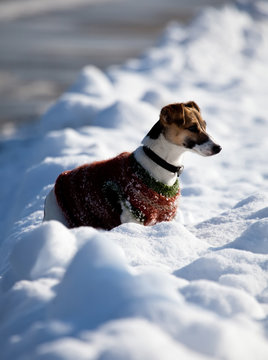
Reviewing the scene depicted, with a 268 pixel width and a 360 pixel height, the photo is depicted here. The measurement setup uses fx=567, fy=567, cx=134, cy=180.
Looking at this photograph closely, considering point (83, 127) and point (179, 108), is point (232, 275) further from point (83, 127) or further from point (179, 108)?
point (83, 127)

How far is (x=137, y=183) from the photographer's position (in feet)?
10.9

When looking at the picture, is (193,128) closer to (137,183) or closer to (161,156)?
(161,156)

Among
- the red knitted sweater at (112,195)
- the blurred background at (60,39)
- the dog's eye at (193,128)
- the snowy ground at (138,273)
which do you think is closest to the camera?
the snowy ground at (138,273)

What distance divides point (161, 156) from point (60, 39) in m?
12.5

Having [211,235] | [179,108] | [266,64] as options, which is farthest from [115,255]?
[266,64]

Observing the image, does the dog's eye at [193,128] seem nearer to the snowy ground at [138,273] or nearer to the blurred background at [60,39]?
the snowy ground at [138,273]

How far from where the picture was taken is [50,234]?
2354 millimetres

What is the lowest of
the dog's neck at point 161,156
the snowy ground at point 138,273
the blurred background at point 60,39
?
the snowy ground at point 138,273

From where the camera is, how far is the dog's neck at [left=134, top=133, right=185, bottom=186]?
3.38 meters

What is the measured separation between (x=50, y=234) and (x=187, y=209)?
1.99m

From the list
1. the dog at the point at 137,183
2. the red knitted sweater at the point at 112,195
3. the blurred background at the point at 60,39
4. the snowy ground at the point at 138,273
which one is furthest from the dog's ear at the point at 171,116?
the blurred background at the point at 60,39

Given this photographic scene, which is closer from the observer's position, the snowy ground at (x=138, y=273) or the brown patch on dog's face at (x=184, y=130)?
the snowy ground at (x=138, y=273)

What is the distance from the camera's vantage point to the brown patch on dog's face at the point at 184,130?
341cm

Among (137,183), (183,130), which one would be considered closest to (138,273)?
(137,183)
